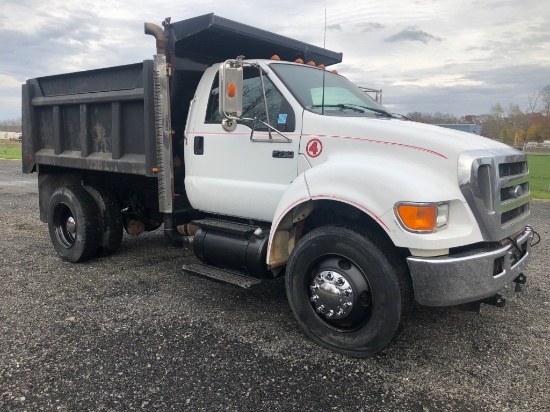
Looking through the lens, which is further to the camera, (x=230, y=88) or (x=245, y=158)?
(x=245, y=158)

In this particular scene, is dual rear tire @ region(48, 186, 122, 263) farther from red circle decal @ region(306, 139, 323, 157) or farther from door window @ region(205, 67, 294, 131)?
red circle decal @ region(306, 139, 323, 157)

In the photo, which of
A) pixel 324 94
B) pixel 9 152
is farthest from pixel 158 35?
pixel 9 152

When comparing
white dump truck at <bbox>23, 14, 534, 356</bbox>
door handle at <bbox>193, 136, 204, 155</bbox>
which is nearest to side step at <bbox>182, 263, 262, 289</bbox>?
white dump truck at <bbox>23, 14, 534, 356</bbox>

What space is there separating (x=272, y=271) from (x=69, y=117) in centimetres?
356

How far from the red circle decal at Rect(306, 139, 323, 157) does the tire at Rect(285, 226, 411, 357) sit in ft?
2.15

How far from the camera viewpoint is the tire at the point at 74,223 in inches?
237

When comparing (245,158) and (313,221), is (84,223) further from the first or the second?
(313,221)

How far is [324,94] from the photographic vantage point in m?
4.38

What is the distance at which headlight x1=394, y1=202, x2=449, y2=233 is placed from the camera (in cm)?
325

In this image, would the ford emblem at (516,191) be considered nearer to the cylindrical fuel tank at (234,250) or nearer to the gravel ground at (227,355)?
the gravel ground at (227,355)

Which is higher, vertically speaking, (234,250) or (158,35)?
(158,35)

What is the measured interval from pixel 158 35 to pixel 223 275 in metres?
2.51

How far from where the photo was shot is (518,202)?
12.8 feet

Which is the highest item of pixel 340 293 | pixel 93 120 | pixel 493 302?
pixel 93 120
